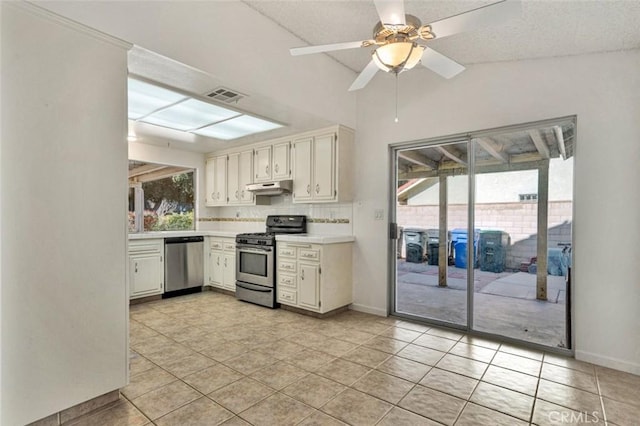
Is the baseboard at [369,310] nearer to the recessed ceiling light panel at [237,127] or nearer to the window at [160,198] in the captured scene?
the recessed ceiling light panel at [237,127]

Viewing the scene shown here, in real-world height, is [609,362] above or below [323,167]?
below

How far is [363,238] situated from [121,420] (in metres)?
3.05

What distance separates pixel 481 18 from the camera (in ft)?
5.91

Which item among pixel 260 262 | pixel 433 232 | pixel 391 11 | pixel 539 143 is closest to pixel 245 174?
pixel 260 262

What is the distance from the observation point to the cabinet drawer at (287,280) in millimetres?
4156

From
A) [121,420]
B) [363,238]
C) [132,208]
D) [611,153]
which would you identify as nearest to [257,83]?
[363,238]

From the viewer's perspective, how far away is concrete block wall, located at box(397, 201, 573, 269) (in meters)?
3.05

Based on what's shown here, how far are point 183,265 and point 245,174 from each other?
5.64 feet

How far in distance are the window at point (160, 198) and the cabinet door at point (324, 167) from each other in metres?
2.80

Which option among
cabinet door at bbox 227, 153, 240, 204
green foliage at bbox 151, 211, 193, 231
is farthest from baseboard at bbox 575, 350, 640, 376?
green foliage at bbox 151, 211, 193, 231

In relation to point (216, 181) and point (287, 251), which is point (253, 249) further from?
point (216, 181)

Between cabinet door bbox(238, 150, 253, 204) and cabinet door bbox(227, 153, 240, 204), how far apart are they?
0.18 feet

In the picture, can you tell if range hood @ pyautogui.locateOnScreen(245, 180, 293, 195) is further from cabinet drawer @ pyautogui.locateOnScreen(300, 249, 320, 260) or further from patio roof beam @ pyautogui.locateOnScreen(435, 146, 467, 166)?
patio roof beam @ pyautogui.locateOnScreen(435, 146, 467, 166)

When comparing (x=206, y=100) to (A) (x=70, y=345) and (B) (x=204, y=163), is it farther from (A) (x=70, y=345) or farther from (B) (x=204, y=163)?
(B) (x=204, y=163)
